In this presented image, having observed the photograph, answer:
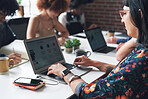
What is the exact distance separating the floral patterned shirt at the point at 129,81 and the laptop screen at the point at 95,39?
1.08m

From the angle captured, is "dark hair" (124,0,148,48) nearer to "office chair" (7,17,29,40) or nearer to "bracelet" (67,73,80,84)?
"bracelet" (67,73,80,84)

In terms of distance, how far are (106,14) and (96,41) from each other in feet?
8.10

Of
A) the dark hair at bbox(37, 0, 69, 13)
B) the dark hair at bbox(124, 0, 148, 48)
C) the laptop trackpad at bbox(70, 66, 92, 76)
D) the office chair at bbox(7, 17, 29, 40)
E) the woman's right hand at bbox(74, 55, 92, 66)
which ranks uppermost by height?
the dark hair at bbox(37, 0, 69, 13)

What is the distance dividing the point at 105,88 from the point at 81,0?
3.20 m

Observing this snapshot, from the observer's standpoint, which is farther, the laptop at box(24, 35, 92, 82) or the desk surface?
the laptop at box(24, 35, 92, 82)

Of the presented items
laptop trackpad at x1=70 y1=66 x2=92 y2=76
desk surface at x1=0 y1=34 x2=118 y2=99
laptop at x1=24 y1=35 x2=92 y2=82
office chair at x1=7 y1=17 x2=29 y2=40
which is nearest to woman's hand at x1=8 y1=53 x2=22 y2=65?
desk surface at x1=0 y1=34 x2=118 y2=99

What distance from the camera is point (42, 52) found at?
61.6 inches

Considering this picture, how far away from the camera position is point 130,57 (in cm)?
104

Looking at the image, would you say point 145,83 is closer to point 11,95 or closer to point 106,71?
point 106,71

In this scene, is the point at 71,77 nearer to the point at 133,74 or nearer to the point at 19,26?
the point at 133,74

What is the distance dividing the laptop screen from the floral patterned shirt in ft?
3.53

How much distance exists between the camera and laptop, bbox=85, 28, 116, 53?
6.88 ft

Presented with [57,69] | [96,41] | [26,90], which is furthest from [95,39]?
[26,90]

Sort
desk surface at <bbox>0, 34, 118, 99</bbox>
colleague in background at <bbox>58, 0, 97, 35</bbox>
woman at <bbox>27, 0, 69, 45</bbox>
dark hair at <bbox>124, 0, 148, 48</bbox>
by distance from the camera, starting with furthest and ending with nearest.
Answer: colleague in background at <bbox>58, 0, 97, 35</bbox> < woman at <bbox>27, 0, 69, 45</bbox> < desk surface at <bbox>0, 34, 118, 99</bbox> < dark hair at <bbox>124, 0, 148, 48</bbox>
